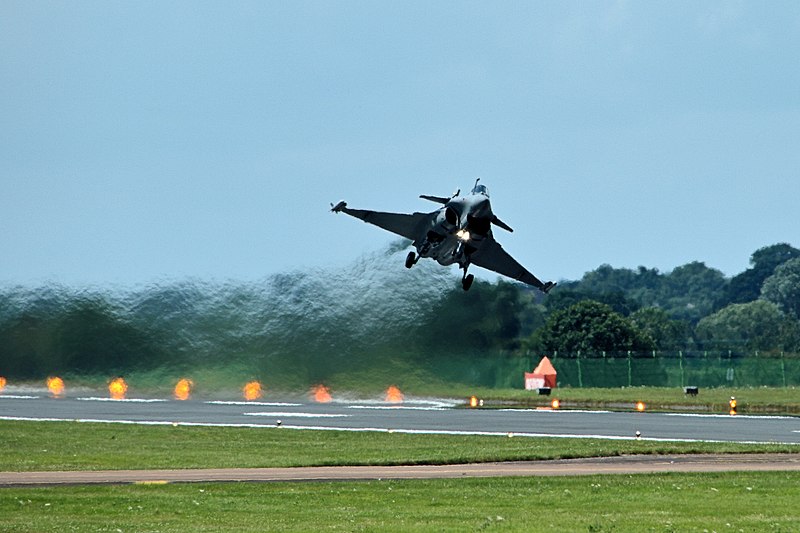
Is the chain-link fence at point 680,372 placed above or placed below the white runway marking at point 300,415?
above

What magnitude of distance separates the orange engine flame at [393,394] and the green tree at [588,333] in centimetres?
5974

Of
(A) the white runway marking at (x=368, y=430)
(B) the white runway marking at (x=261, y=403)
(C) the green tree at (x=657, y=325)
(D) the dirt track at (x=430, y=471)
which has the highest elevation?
(C) the green tree at (x=657, y=325)

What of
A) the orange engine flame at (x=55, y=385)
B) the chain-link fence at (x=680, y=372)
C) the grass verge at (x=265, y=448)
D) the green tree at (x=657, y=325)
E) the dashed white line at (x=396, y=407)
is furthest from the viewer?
the green tree at (x=657, y=325)

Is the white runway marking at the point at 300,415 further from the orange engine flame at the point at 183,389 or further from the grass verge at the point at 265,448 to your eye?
the grass verge at the point at 265,448

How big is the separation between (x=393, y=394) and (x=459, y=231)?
2768cm

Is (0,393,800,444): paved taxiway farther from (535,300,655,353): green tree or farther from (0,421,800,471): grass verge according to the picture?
(535,300,655,353): green tree

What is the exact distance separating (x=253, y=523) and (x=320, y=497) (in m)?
4.36

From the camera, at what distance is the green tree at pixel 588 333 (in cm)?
13362

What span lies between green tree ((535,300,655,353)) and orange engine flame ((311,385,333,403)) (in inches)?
2410

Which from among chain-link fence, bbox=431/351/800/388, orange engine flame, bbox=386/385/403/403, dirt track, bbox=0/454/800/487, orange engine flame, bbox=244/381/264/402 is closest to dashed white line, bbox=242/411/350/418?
orange engine flame, bbox=244/381/264/402

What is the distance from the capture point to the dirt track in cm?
3522

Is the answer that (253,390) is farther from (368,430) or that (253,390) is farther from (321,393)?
(368,430)

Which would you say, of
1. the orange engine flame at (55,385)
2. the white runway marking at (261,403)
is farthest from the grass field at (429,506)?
the orange engine flame at (55,385)

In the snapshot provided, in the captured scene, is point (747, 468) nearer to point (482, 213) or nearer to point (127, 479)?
point (482, 213)
